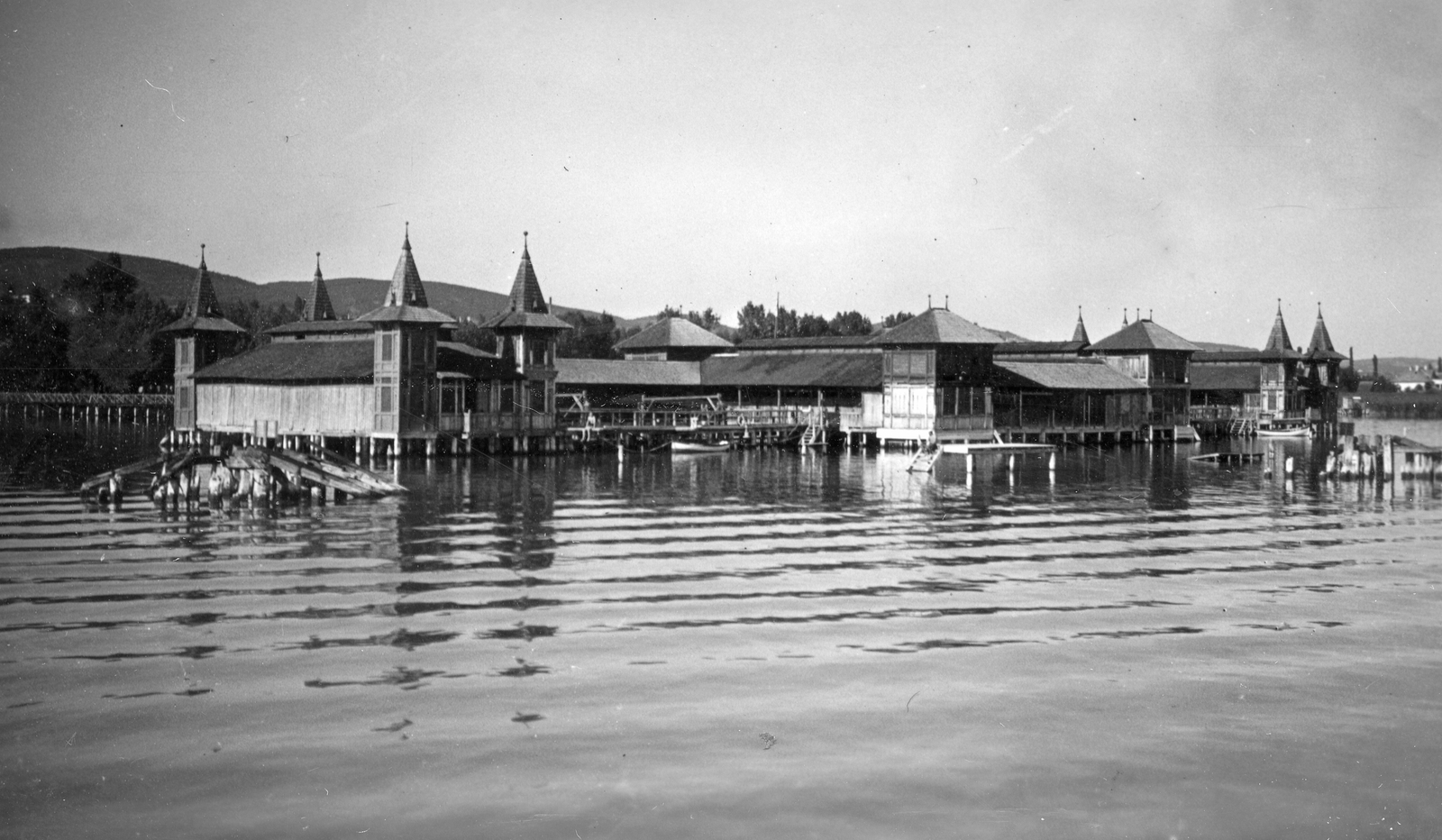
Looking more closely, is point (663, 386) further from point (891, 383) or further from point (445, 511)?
point (445, 511)

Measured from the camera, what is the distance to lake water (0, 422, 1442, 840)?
1248 cm

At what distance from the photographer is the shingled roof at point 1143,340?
84.9m

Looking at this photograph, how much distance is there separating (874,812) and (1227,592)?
13.7 metres

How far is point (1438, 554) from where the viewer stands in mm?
29250

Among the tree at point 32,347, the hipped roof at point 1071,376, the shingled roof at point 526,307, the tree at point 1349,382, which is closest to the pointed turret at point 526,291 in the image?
the shingled roof at point 526,307

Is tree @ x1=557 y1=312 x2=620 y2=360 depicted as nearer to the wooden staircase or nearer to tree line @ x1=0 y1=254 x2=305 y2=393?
tree line @ x1=0 y1=254 x2=305 y2=393

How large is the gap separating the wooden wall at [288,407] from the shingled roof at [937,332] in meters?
26.2

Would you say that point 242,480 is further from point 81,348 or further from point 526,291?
point 81,348

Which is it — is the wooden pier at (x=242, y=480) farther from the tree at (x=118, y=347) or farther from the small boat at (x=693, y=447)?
the tree at (x=118, y=347)

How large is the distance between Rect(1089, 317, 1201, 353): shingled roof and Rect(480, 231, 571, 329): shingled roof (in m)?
36.2

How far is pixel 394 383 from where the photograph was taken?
184ft

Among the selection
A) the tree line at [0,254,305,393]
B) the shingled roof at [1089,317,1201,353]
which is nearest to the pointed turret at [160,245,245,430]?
the tree line at [0,254,305,393]

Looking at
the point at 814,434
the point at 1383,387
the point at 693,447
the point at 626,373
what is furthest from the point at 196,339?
the point at 1383,387

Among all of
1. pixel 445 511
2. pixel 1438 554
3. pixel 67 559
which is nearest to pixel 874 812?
A: pixel 67 559
